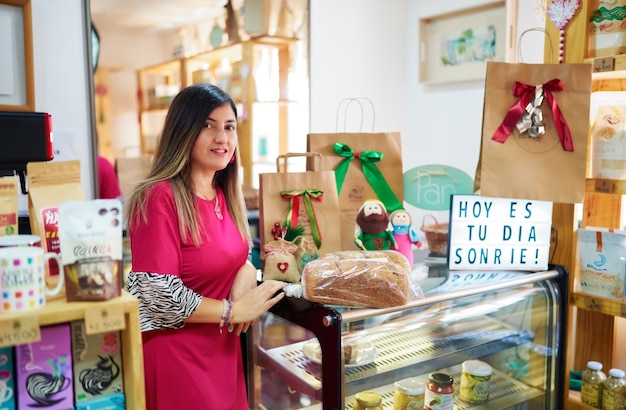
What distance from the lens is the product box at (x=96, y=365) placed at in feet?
3.64

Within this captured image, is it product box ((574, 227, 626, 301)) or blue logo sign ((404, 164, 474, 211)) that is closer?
product box ((574, 227, 626, 301))

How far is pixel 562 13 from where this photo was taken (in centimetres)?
215

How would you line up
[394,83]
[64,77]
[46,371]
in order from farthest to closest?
[394,83] → [64,77] → [46,371]

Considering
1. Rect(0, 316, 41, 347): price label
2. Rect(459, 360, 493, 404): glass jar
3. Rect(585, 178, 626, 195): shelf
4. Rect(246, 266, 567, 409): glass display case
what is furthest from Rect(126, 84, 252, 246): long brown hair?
Rect(585, 178, 626, 195): shelf

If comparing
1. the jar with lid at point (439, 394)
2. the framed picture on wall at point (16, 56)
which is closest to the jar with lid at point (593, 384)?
the jar with lid at point (439, 394)

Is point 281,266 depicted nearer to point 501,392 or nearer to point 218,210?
point 218,210

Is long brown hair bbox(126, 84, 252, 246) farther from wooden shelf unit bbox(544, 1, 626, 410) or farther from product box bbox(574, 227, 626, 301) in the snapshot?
product box bbox(574, 227, 626, 301)

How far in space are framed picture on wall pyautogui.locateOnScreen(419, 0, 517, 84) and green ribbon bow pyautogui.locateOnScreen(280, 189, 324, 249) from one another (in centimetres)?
200

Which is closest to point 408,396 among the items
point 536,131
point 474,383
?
point 474,383

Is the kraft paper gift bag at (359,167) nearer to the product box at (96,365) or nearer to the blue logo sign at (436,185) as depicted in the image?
the blue logo sign at (436,185)

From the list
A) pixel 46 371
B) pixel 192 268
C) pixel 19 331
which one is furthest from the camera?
pixel 192 268

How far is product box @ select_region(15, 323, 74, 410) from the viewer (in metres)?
1.05

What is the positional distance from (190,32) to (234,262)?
2049 mm

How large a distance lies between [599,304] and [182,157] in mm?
1645
